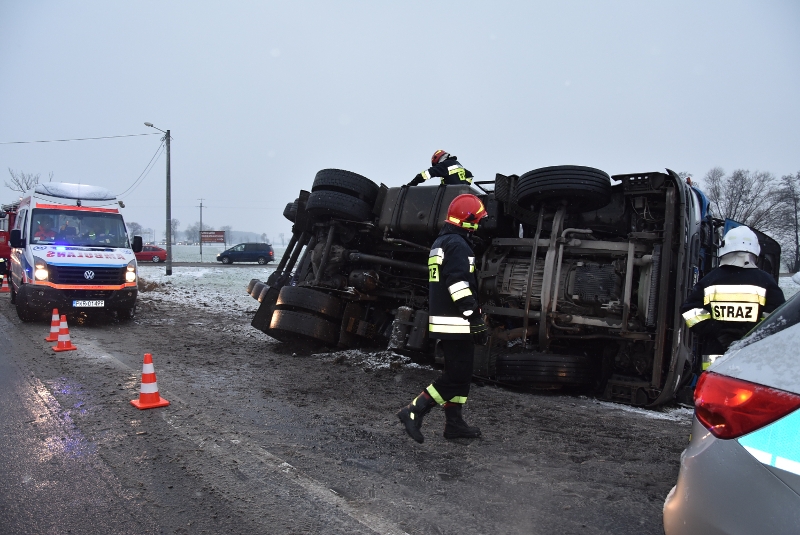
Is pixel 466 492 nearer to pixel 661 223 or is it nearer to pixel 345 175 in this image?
pixel 661 223

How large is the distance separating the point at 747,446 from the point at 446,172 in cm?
565

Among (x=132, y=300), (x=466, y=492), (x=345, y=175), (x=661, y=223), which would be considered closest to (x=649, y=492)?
(x=466, y=492)

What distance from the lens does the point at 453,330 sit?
3803 millimetres

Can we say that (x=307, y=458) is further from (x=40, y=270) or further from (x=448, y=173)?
(x=40, y=270)

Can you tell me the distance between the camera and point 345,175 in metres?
7.44

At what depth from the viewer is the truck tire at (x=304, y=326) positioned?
687 centimetres

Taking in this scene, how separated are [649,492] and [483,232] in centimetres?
376

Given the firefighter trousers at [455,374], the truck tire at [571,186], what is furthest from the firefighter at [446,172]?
the firefighter trousers at [455,374]

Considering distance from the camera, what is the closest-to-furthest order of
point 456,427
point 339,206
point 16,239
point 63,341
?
point 456,427 → point 63,341 → point 339,206 → point 16,239

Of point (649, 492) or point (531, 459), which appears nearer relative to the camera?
point (649, 492)

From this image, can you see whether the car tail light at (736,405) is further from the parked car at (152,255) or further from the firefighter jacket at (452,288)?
the parked car at (152,255)

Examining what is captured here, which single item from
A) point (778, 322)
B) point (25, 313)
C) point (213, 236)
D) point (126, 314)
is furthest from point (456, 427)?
point (213, 236)

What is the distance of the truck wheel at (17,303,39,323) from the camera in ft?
30.7

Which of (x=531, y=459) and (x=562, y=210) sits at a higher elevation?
(x=562, y=210)
